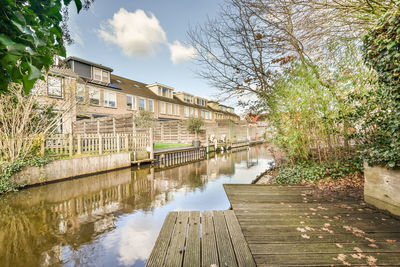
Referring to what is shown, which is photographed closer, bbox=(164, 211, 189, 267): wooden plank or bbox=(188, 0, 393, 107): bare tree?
bbox=(164, 211, 189, 267): wooden plank

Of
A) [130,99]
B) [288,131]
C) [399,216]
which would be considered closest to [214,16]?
[288,131]

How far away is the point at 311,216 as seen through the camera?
2799 millimetres

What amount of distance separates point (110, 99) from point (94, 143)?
11.3m

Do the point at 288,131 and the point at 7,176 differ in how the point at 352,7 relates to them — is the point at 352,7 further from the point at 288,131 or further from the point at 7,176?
the point at 7,176

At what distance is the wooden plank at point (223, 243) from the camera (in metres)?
1.85

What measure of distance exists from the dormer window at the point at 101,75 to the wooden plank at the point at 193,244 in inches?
798

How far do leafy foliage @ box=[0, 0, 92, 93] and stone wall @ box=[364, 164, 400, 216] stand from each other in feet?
13.6

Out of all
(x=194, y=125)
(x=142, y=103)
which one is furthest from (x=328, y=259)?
(x=142, y=103)

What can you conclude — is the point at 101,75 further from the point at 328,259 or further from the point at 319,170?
the point at 328,259

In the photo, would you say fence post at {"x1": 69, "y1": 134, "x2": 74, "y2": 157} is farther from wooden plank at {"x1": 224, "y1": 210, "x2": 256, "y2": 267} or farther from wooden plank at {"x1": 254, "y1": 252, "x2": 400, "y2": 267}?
wooden plank at {"x1": 254, "y1": 252, "x2": 400, "y2": 267}

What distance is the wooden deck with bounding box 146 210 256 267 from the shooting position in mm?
1850

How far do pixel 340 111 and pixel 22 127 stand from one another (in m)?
9.71

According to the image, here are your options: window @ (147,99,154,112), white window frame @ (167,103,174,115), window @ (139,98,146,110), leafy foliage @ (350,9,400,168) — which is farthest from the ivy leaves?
white window frame @ (167,103,174,115)

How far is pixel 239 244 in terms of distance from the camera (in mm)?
2107
